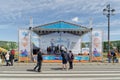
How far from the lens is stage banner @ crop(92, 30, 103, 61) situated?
29516 millimetres

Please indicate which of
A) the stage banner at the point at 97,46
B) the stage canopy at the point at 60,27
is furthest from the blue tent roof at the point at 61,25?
the stage banner at the point at 97,46

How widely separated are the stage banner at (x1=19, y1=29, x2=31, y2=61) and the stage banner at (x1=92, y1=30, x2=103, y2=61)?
773 centimetres

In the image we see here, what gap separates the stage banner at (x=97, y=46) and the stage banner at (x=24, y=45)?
25.4 ft

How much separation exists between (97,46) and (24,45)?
8.70 metres

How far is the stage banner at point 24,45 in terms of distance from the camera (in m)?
28.9

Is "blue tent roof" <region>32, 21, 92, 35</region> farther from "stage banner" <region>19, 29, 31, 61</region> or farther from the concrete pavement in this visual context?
the concrete pavement

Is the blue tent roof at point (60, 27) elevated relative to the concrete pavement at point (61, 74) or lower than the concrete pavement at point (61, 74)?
elevated

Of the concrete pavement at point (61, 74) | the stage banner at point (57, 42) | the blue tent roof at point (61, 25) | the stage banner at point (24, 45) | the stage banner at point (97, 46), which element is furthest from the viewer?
the stage banner at point (57, 42)

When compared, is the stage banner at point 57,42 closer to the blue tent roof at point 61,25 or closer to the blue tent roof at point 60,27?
the blue tent roof at point 60,27

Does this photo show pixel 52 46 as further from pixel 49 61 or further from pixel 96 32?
pixel 96 32

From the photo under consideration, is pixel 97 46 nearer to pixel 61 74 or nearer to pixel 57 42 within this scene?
pixel 57 42

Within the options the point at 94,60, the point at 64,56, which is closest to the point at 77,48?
the point at 94,60

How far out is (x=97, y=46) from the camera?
29.6 m

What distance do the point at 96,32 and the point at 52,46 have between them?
6677 millimetres
